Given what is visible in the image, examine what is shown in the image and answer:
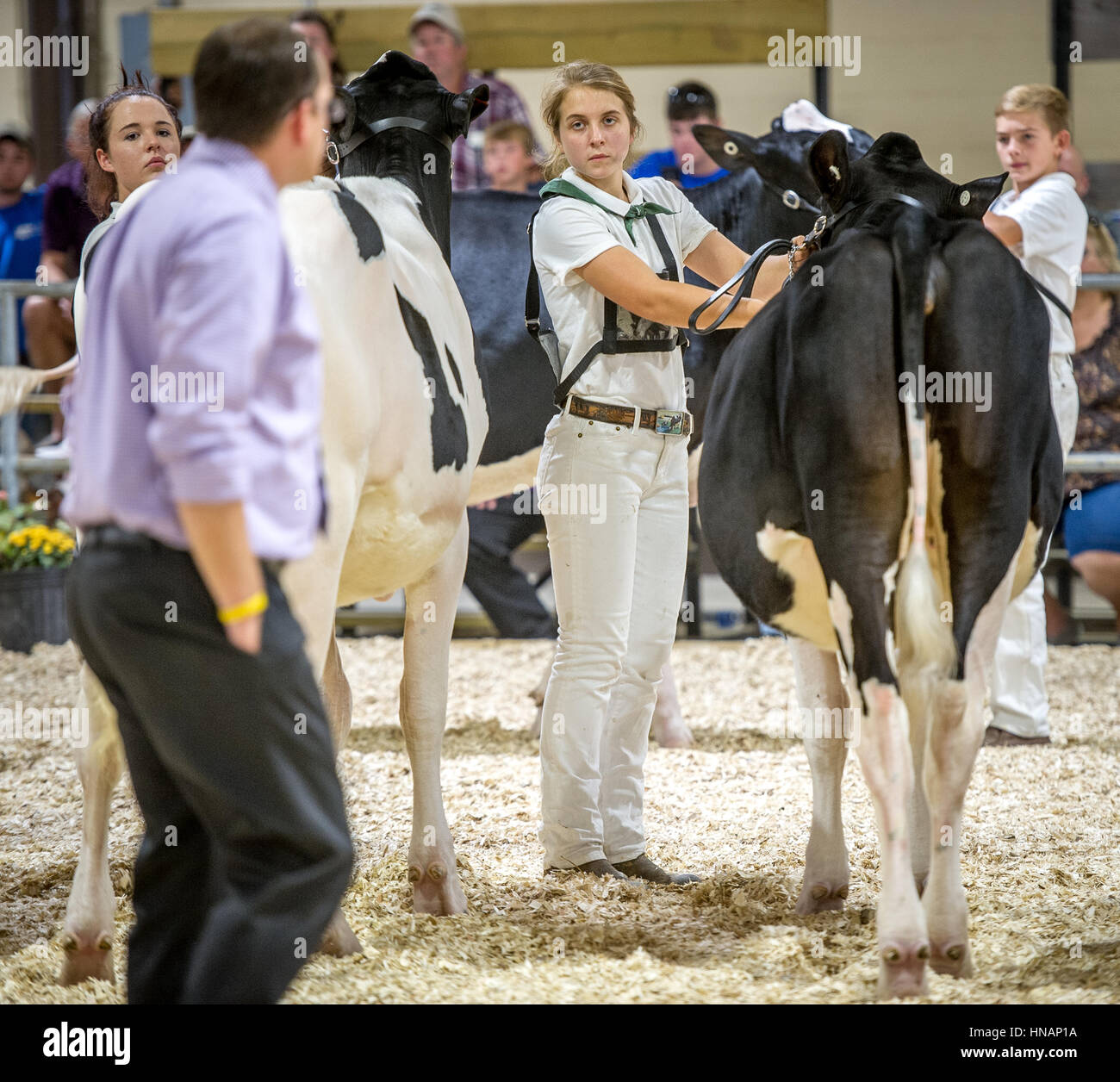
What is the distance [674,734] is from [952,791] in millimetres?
2640

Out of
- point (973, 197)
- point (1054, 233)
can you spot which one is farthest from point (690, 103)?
point (973, 197)

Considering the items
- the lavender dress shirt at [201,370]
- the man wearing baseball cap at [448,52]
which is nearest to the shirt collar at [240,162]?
the lavender dress shirt at [201,370]

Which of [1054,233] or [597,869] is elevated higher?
[1054,233]

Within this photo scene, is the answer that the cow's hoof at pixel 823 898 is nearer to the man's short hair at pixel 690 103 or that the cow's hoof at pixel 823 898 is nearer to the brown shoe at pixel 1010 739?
the brown shoe at pixel 1010 739

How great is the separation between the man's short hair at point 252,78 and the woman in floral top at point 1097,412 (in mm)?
5383

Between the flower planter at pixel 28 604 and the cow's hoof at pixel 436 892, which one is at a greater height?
the flower planter at pixel 28 604

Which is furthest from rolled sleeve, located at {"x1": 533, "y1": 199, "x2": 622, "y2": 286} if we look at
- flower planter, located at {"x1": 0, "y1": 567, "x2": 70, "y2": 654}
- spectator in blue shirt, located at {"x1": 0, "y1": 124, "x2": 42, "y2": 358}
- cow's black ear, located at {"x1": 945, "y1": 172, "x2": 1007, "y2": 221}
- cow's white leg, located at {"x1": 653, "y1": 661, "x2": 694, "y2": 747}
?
spectator in blue shirt, located at {"x1": 0, "y1": 124, "x2": 42, "y2": 358}

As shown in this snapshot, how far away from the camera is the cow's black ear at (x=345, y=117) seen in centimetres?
318

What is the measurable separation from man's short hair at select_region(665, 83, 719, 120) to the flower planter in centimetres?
398

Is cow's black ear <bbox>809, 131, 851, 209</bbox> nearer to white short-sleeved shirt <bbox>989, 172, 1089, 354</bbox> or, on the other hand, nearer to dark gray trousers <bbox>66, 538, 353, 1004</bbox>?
dark gray trousers <bbox>66, 538, 353, 1004</bbox>

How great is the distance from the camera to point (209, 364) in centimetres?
168

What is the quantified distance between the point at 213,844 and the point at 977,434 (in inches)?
57.8

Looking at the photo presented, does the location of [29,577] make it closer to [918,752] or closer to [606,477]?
[606,477]

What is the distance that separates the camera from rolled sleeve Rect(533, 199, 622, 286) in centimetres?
321
